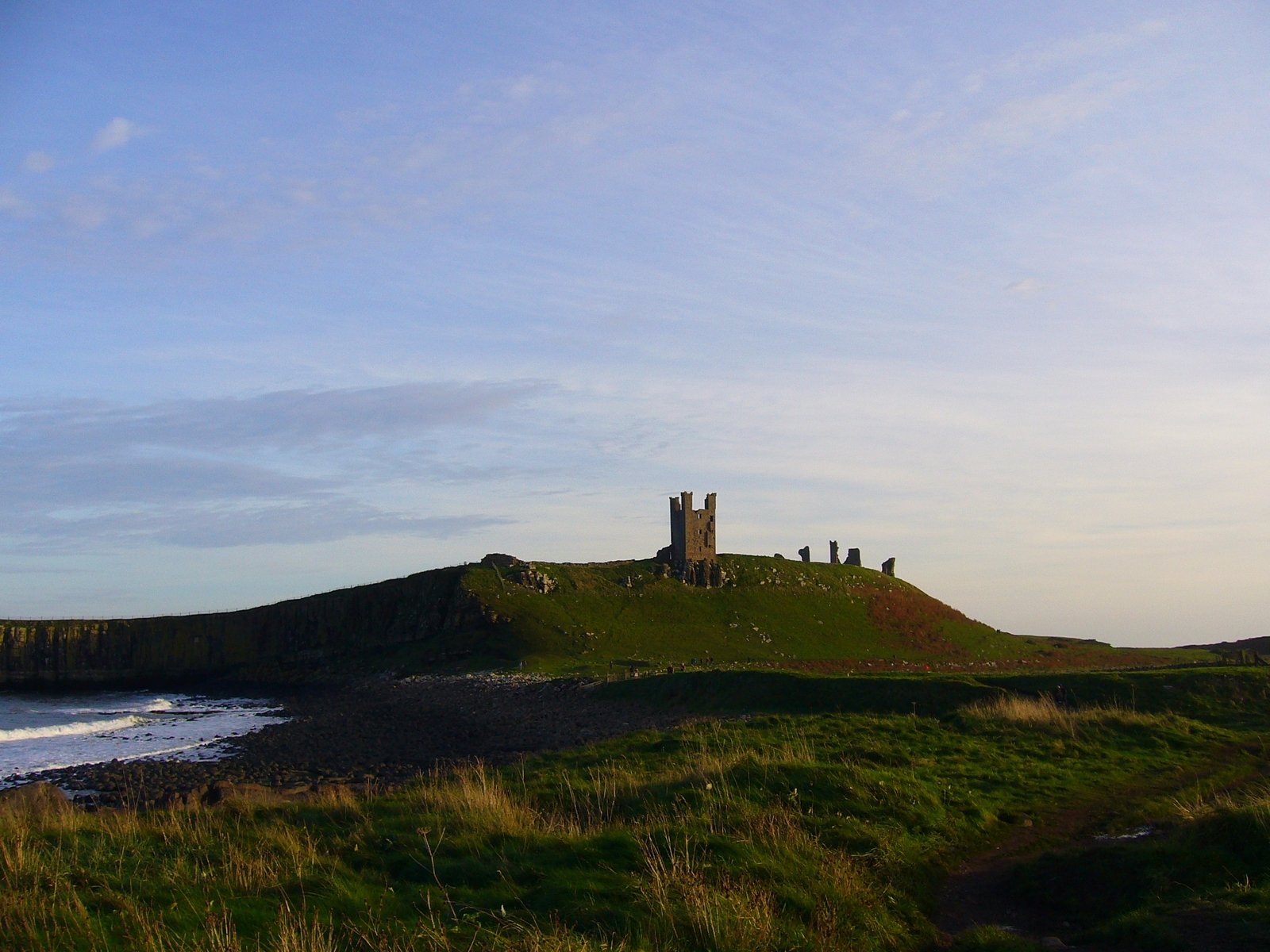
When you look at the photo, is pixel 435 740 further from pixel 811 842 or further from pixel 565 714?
pixel 811 842

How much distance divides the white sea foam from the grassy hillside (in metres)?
21.3

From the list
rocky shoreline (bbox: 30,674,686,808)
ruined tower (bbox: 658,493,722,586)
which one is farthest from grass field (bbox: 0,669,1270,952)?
ruined tower (bbox: 658,493,722,586)

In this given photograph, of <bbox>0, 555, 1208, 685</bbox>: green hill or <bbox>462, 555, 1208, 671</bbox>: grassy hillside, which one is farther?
<bbox>0, 555, 1208, 685</bbox>: green hill

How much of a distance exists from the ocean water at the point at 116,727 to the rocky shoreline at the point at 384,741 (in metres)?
2.23

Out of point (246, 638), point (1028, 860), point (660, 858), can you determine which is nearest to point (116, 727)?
point (246, 638)

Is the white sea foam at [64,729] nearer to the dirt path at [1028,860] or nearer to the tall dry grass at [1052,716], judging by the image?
the tall dry grass at [1052,716]

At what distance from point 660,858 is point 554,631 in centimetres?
5470

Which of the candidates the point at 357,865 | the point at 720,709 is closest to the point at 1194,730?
the point at 720,709

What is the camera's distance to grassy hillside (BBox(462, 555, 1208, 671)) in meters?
60.9

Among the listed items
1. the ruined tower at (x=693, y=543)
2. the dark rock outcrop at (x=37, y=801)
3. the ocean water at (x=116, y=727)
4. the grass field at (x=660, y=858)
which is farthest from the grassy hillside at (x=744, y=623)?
the grass field at (x=660, y=858)

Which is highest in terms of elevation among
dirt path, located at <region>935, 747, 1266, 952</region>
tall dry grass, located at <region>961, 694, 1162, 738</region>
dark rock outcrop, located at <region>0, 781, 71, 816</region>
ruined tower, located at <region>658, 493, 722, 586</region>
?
ruined tower, located at <region>658, 493, 722, 586</region>

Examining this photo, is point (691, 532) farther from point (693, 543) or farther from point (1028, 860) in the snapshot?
point (1028, 860)

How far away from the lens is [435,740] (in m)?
34.5

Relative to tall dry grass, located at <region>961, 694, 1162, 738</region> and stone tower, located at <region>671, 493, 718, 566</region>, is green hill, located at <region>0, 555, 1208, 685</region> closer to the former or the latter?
stone tower, located at <region>671, 493, 718, 566</region>
